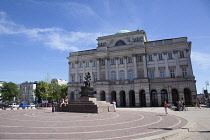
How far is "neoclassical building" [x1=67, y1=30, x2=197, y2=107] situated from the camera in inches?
Result: 1699

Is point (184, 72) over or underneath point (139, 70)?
underneath

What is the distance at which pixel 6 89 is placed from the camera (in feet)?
227

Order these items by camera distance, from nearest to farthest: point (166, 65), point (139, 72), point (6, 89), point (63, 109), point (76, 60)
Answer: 1. point (63, 109)
2. point (166, 65)
3. point (139, 72)
4. point (76, 60)
5. point (6, 89)

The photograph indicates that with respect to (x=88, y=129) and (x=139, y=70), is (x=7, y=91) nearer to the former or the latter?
(x=139, y=70)

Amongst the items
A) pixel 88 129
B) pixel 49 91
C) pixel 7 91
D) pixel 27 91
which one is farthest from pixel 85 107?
pixel 27 91

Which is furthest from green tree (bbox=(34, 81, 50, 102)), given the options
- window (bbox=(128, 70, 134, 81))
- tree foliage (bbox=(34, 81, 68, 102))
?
window (bbox=(128, 70, 134, 81))

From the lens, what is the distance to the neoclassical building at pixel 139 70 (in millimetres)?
43156

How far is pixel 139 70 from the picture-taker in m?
47.9

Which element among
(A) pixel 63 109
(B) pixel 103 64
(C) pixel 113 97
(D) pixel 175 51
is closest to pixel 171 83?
(D) pixel 175 51

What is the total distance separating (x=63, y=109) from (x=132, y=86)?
27.2 metres

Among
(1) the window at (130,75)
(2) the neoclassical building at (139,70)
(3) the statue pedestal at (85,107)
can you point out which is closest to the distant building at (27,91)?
(2) the neoclassical building at (139,70)

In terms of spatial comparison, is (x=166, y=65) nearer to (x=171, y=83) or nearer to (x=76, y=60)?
(x=171, y=83)

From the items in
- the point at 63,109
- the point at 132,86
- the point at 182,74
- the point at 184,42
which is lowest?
the point at 63,109

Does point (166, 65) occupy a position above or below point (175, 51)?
below
